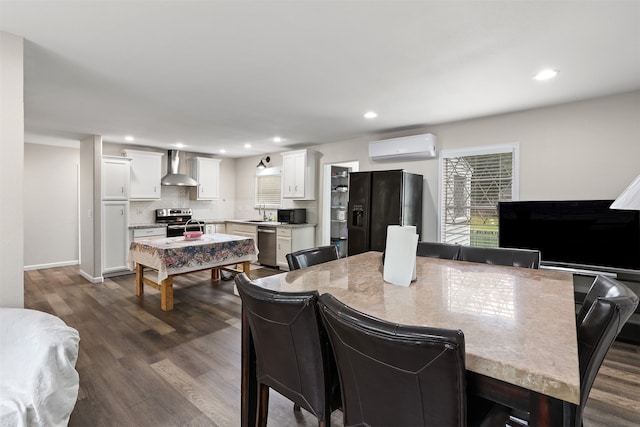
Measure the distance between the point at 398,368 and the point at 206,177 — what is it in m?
6.65

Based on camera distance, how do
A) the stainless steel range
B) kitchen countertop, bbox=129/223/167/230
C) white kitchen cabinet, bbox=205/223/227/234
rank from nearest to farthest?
kitchen countertop, bbox=129/223/167/230 → the stainless steel range → white kitchen cabinet, bbox=205/223/227/234

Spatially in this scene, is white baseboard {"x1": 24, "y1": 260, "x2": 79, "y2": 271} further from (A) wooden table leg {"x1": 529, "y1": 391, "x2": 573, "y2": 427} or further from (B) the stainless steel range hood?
(A) wooden table leg {"x1": 529, "y1": 391, "x2": 573, "y2": 427}

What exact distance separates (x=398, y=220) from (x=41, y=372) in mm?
3495

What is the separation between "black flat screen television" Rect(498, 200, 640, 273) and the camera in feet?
9.30

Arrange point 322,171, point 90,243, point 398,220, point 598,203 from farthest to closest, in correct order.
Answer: point 322,171
point 90,243
point 398,220
point 598,203

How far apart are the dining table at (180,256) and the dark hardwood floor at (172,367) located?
31 cm

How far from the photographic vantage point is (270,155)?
6.82 meters

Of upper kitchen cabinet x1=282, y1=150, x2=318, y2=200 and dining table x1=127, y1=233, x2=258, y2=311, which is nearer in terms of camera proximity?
dining table x1=127, y1=233, x2=258, y2=311

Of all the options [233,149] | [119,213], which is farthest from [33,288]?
[233,149]

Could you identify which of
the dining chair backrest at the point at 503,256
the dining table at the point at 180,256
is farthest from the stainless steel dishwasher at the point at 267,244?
the dining chair backrest at the point at 503,256

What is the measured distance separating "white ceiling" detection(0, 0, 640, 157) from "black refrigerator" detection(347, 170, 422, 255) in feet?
2.66

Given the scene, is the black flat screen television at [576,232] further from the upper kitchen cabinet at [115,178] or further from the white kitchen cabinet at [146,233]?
the upper kitchen cabinet at [115,178]

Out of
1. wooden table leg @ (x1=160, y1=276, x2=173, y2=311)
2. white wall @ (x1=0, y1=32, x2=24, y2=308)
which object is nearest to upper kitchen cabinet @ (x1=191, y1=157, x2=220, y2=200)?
wooden table leg @ (x1=160, y1=276, x2=173, y2=311)

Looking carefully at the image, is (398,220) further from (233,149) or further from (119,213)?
(119,213)
